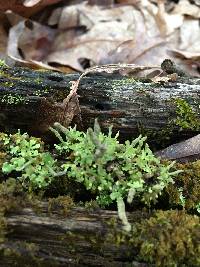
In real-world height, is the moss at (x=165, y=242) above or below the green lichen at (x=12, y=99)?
below

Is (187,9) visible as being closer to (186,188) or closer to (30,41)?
(30,41)

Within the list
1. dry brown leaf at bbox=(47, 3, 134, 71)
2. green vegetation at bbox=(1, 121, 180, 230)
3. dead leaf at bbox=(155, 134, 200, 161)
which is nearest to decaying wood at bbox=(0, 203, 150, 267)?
green vegetation at bbox=(1, 121, 180, 230)

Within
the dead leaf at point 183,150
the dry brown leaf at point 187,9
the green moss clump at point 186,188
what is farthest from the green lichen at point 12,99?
the dry brown leaf at point 187,9

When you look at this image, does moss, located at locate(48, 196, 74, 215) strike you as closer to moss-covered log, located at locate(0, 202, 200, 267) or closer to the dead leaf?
moss-covered log, located at locate(0, 202, 200, 267)

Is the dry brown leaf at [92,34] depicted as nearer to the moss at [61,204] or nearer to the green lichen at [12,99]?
the green lichen at [12,99]

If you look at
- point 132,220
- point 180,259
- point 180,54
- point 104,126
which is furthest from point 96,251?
point 180,54

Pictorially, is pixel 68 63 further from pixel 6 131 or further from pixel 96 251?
pixel 96 251
